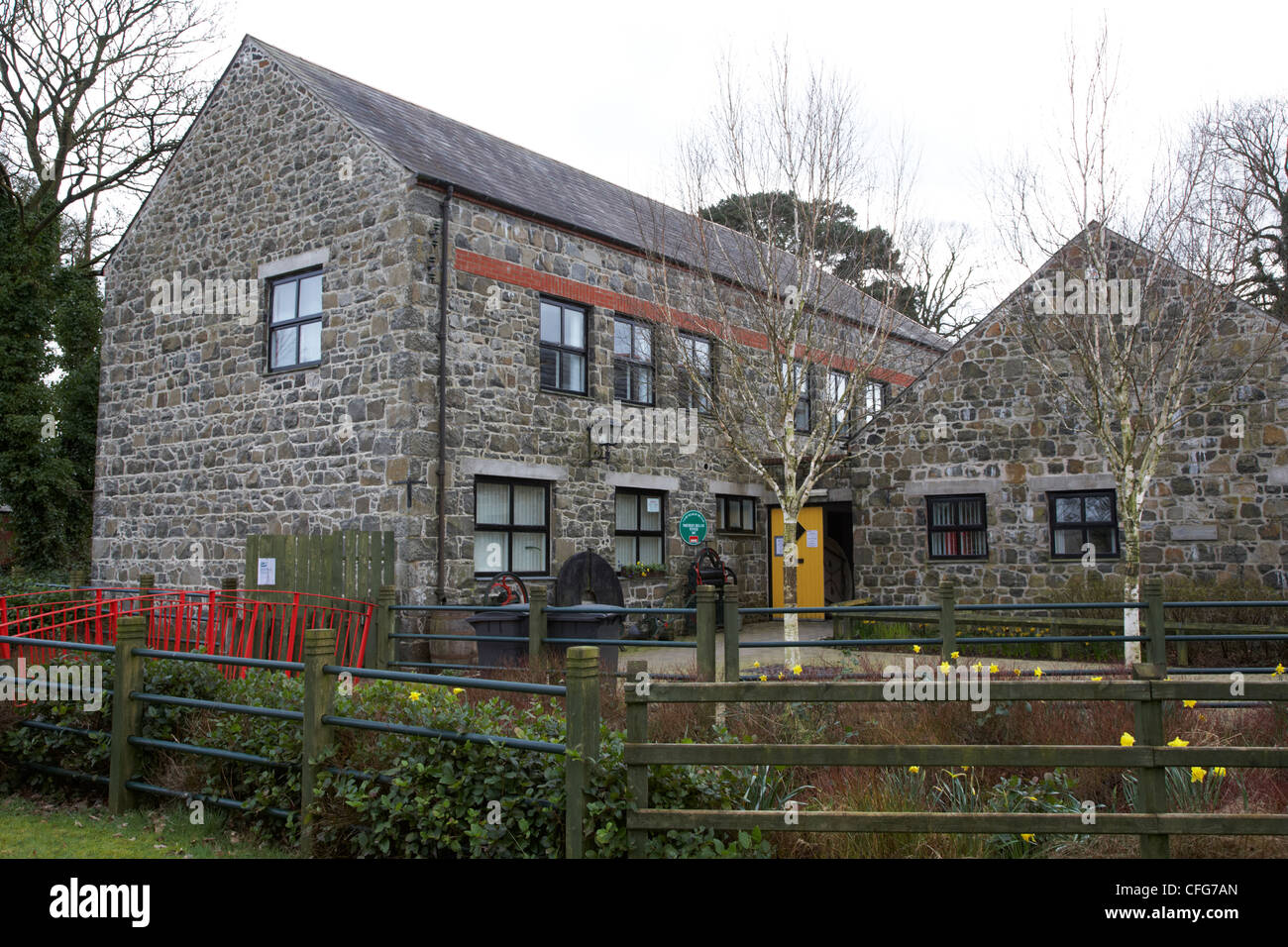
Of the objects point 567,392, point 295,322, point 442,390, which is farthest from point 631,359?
point 295,322

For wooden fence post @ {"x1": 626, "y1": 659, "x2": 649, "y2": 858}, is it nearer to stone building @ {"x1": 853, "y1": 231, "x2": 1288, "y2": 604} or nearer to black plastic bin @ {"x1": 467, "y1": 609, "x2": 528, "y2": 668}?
black plastic bin @ {"x1": 467, "y1": 609, "x2": 528, "y2": 668}

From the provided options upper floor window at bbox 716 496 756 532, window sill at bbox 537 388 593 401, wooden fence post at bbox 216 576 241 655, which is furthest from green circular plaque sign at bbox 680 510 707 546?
wooden fence post at bbox 216 576 241 655

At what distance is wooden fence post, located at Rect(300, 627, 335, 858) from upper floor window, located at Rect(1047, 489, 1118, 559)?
13.1m

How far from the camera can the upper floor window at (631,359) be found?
17.0 metres

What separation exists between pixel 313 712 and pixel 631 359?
12.2 meters

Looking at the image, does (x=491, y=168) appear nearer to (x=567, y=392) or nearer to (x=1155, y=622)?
(x=567, y=392)

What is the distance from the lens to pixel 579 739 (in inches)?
185

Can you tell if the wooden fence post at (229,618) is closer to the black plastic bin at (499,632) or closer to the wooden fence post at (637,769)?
the black plastic bin at (499,632)

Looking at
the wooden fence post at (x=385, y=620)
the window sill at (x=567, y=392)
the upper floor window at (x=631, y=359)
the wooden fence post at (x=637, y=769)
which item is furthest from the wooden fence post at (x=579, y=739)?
the upper floor window at (x=631, y=359)

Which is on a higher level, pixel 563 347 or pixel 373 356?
pixel 563 347

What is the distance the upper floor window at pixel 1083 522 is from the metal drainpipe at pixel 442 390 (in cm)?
925
